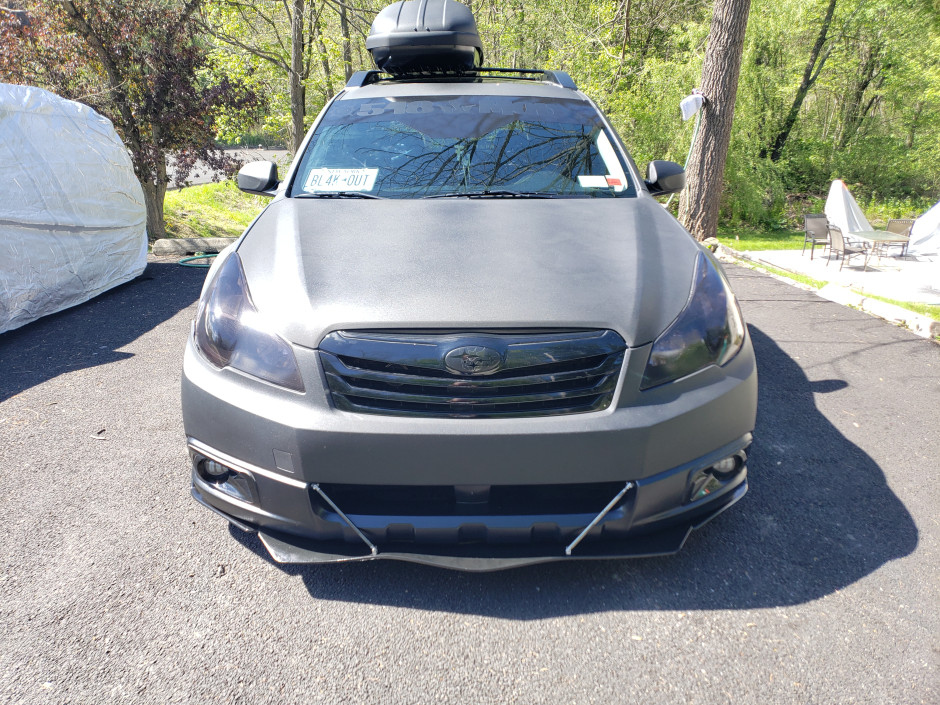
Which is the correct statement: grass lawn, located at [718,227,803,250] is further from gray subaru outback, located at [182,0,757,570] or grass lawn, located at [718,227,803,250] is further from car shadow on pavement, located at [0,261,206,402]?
gray subaru outback, located at [182,0,757,570]

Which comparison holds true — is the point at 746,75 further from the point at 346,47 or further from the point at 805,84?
the point at 346,47

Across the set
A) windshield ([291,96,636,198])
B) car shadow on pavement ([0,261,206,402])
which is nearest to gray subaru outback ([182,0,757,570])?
windshield ([291,96,636,198])

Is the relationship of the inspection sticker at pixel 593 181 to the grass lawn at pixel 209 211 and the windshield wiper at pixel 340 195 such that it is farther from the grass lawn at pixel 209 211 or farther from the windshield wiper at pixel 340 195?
the grass lawn at pixel 209 211

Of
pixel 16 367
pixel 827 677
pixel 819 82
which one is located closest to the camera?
pixel 827 677

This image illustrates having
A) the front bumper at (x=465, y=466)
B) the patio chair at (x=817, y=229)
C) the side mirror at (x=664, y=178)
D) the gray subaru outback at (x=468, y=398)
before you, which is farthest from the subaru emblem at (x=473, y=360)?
the patio chair at (x=817, y=229)

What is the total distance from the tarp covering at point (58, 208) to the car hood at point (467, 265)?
4241mm

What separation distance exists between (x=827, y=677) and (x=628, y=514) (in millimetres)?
761

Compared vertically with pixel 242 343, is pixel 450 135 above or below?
above

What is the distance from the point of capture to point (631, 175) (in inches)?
124

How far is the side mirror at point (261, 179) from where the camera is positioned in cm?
342

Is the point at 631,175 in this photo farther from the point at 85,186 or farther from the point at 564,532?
the point at 85,186

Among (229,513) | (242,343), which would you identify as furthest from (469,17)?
(229,513)

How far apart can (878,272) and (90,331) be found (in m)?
10.2

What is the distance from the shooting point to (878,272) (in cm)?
934
